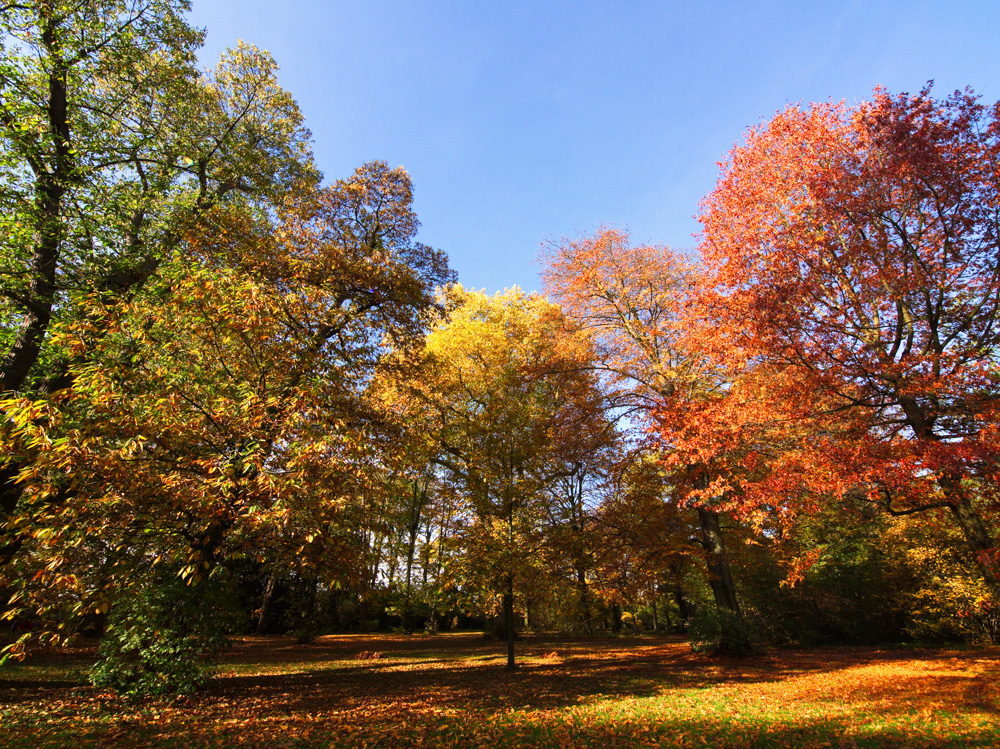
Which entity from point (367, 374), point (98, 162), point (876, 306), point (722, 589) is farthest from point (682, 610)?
point (98, 162)

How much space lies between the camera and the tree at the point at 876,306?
24.9 feet

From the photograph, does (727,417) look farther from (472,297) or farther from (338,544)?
(472,297)

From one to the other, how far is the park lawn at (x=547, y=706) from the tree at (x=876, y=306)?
2.95 metres

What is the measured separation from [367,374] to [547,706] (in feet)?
24.8

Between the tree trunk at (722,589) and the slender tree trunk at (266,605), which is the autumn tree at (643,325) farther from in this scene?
the slender tree trunk at (266,605)

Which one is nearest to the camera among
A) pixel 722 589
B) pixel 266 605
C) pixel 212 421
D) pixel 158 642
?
pixel 212 421

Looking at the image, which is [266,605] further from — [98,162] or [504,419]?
[98,162]

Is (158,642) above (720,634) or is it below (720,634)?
above

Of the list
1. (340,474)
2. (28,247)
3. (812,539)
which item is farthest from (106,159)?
(812,539)

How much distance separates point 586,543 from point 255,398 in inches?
443

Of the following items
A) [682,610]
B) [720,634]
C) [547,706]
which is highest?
[682,610]

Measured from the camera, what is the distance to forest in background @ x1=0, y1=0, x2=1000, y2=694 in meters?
5.57

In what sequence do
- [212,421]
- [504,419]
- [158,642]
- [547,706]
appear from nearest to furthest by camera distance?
[212,421] → [158,642] → [547,706] → [504,419]

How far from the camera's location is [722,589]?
44.6 feet
